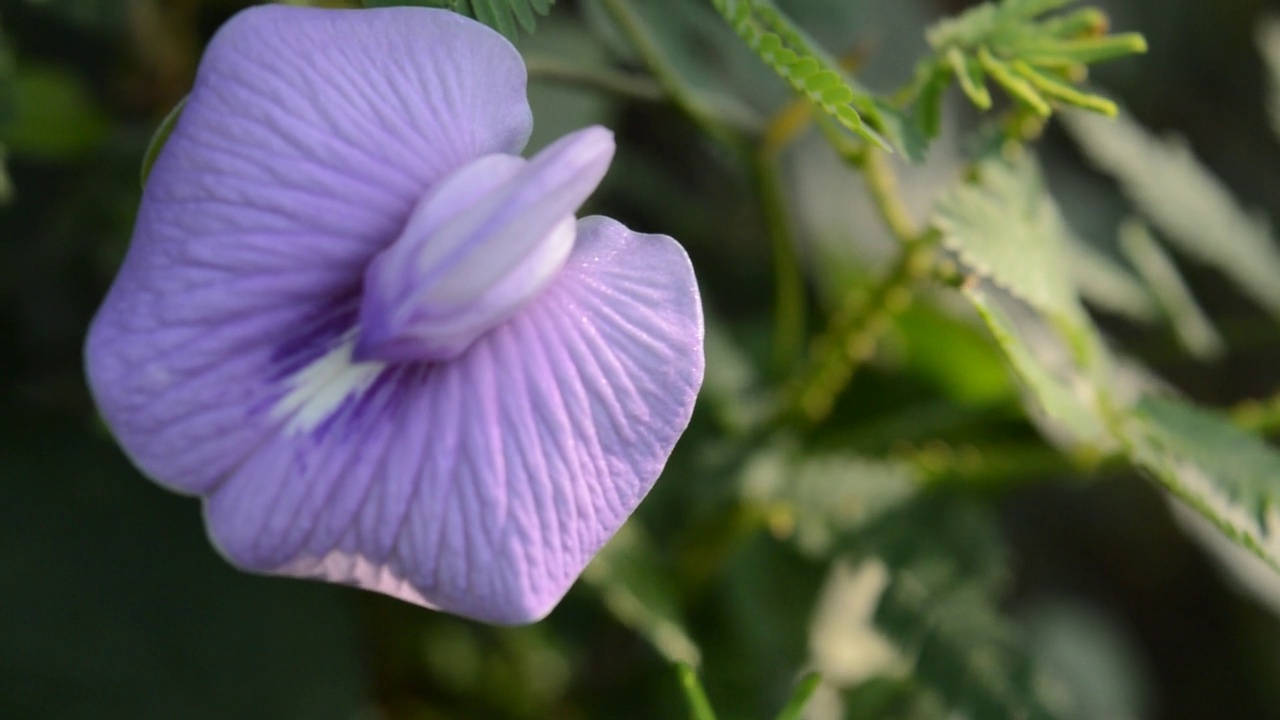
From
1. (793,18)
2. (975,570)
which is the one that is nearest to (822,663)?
(975,570)

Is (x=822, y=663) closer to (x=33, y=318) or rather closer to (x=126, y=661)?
(x=126, y=661)

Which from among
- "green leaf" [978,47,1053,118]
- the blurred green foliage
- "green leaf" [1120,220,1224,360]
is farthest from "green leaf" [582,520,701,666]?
"green leaf" [1120,220,1224,360]

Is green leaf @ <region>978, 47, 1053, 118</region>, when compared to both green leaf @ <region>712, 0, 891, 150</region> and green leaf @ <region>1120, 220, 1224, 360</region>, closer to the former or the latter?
green leaf @ <region>712, 0, 891, 150</region>

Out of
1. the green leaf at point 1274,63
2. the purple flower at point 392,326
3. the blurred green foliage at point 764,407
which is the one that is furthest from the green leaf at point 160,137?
the green leaf at point 1274,63

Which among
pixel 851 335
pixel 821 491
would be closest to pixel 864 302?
pixel 851 335

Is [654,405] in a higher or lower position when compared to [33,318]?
higher

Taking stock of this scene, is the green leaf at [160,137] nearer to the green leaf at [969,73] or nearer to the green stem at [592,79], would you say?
the green stem at [592,79]
